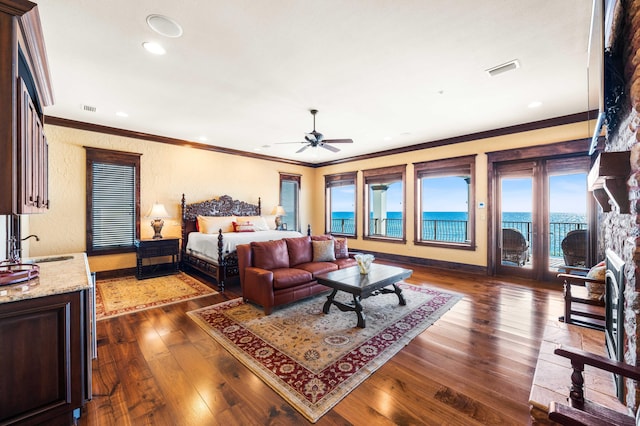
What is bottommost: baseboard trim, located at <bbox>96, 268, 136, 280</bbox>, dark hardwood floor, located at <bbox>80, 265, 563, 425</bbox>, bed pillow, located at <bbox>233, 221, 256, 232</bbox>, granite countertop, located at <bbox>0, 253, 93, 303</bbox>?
dark hardwood floor, located at <bbox>80, 265, 563, 425</bbox>

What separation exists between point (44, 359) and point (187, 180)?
200 inches

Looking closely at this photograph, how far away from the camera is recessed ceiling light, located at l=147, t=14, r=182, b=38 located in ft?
7.38

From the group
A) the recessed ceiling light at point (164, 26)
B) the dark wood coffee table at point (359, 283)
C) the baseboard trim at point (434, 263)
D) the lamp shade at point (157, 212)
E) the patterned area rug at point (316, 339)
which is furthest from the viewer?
the baseboard trim at point (434, 263)

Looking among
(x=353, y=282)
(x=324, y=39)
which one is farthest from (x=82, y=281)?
(x=324, y=39)

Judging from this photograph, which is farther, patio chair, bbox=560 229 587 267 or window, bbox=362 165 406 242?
window, bbox=362 165 406 242

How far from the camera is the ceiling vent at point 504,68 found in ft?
9.64

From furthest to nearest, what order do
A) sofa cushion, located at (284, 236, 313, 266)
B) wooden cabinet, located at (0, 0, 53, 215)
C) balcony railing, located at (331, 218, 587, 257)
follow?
balcony railing, located at (331, 218, 587, 257) → sofa cushion, located at (284, 236, 313, 266) → wooden cabinet, located at (0, 0, 53, 215)

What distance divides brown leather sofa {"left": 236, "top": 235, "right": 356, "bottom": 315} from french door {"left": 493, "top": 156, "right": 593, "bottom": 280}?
3.39 metres

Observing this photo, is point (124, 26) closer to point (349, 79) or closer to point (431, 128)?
A: point (349, 79)

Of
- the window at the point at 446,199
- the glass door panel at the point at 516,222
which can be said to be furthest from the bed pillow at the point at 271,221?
the glass door panel at the point at 516,222

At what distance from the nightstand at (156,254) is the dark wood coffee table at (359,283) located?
3690 mm

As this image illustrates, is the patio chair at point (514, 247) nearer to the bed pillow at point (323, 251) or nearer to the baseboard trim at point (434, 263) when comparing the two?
the baseboard trim at point (434, 263)

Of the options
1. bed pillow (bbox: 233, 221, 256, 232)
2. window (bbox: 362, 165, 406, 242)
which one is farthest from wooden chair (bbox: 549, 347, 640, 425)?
bed pillow (bbox: 233, 221, 256, 232)

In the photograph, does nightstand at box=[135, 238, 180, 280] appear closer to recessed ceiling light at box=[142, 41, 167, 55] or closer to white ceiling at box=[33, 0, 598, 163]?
white ceiling at box=[33, 0, 598, 163]
